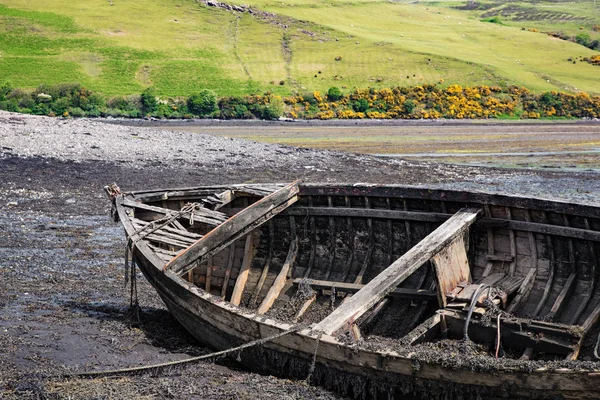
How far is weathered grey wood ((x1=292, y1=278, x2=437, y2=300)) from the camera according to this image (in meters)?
12.7

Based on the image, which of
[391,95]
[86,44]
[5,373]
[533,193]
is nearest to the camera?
[5,373]

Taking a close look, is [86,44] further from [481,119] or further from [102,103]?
[481,119]

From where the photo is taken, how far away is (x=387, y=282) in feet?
36.5

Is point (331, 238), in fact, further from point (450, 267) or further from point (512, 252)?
point (512, 252)

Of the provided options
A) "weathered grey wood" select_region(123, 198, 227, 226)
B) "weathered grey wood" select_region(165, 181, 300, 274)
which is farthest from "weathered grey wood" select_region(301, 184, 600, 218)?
"weathered grey wood" select_region(123, 198, 227, 226)

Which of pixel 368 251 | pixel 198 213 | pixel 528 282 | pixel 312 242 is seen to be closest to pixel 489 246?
pixel 528 282

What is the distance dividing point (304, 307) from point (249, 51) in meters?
84.3

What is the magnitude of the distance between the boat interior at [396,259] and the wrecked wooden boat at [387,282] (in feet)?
0.08

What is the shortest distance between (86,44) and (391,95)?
36.5m

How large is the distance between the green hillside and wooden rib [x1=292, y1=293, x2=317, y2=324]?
6802 centimetres

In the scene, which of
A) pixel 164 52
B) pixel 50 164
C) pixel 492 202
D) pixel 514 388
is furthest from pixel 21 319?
pixel 164 52

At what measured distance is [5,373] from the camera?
39.3 ft

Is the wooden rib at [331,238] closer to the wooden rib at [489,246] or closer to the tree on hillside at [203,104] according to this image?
the wooden rib at [489,246]

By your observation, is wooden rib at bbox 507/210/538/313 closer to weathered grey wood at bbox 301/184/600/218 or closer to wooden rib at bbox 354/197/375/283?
weathered grey wood at bbox 301/184/600/218
